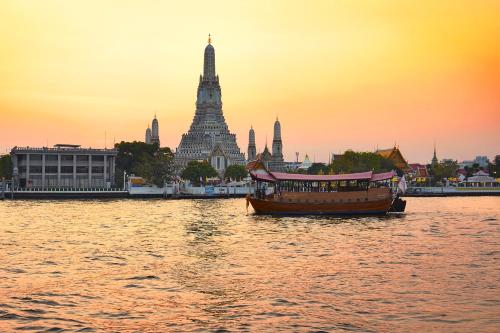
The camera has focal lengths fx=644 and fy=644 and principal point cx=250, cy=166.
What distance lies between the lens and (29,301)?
2422 cm

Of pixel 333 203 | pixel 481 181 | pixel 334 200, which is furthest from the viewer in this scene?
pixel 481 181

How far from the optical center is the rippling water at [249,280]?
21.5 metres

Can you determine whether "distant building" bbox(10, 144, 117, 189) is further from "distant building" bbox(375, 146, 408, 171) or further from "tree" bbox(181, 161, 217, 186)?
"distant building" bbox(375, 146, 408, 171)

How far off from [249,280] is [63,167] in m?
119

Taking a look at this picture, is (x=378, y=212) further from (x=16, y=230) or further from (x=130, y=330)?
(x=130, y=330)

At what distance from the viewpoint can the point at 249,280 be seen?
2855 centimetres

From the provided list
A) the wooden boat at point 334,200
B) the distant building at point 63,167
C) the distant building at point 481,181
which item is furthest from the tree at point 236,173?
the wooden boat at point 334,200

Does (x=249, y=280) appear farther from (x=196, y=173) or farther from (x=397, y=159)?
(x=397, y=159)

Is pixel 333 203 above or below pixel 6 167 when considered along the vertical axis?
below

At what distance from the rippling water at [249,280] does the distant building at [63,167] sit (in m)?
89.7

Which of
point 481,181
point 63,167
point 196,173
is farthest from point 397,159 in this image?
point 63,167

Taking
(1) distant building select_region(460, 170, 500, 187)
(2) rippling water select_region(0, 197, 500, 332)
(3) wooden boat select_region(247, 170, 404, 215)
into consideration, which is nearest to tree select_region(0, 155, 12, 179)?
(3) wooden boat select_region(247, 170, 404, 215)

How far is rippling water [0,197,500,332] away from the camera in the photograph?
21484mm

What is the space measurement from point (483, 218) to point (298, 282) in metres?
47.4
